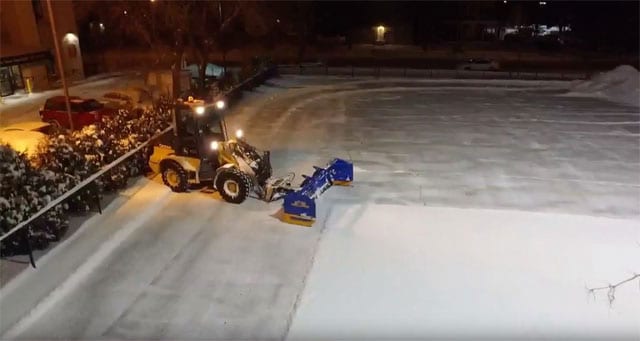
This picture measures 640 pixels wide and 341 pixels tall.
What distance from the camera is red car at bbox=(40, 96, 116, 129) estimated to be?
17.3 m

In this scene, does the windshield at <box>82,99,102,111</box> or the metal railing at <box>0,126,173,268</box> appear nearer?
the metal railing at <box>0,126,173,268</box>

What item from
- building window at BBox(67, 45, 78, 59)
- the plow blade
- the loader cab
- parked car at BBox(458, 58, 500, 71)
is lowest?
the plow blade

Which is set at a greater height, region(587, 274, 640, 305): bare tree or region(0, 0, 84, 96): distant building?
region(0, 0, 84, 96): distant building

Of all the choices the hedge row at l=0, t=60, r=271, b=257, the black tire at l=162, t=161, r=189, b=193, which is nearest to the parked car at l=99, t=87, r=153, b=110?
the hedge row at l=0, t=60, r=271, b=257

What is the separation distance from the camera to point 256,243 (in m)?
8.99

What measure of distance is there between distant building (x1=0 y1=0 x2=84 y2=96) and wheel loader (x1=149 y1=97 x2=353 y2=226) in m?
18.6

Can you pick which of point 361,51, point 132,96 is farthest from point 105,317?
point 361,51

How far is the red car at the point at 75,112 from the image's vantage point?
1727cm

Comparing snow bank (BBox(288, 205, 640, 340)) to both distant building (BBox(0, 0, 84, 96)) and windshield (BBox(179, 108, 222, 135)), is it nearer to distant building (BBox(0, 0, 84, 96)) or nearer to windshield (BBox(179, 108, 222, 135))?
windshield (BBox(179, 108, 222, 135))

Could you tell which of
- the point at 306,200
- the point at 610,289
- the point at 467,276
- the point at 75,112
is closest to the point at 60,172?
the point at 306,200

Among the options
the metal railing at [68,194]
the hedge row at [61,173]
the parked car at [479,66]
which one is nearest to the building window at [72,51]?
the hedge row at [61,173]

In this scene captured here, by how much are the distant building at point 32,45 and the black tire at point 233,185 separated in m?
19.8

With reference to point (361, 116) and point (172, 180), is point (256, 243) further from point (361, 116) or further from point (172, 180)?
point (361, 116)

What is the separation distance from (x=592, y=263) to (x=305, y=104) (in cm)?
1443
